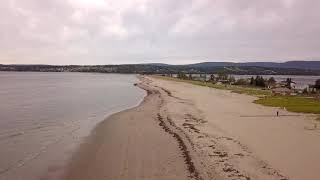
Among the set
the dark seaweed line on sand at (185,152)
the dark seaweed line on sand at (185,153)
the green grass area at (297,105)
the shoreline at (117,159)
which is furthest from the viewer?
the green grass area at (297,105)

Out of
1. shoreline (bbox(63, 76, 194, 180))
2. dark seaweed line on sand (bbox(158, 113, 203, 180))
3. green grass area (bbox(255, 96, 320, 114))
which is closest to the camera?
dark seaweed line on sand (bbox(158, 113, 203, 180))

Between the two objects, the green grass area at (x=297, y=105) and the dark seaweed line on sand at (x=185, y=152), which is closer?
the dark seaweed line on sand at (x=185, y=152)

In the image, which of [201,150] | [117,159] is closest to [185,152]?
[201,150]

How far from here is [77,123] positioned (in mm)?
29375

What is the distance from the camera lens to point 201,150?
1762 cm

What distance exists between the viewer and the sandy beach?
14273 mm

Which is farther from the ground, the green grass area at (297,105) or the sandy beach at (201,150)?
the sandy beach at (201,150)

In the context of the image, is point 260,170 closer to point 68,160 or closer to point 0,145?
point 68,160

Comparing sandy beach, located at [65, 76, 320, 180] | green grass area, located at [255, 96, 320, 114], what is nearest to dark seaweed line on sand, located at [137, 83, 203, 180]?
sandy beach, located at [65, 76, 320, 180]

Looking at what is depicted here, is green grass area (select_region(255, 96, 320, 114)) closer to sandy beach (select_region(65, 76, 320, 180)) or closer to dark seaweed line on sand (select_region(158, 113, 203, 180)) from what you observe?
sandy beach (select_region(65, 76, 320, 180))

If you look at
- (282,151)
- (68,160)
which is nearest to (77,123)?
(68,160)

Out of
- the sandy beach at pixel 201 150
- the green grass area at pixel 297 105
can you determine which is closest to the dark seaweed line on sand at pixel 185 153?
the sandy beach at pixel 201 150

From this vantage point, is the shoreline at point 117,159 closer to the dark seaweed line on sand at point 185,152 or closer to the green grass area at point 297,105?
the dark seaweed line on sand at point 185,152

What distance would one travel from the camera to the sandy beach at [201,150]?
46.8 ft
